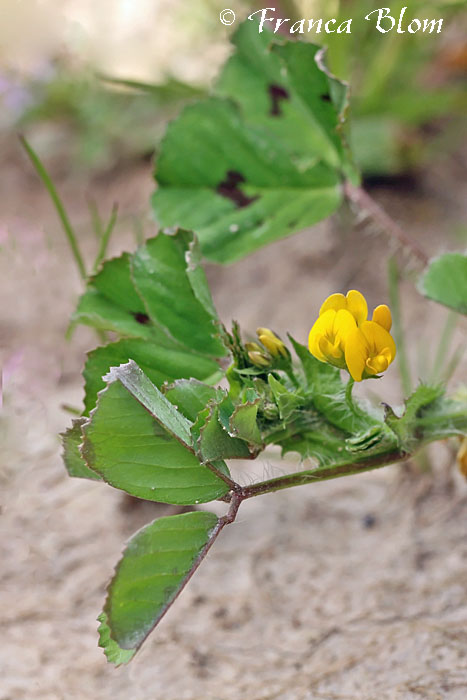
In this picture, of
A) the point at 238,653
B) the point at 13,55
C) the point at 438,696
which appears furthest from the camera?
the point at 13,55

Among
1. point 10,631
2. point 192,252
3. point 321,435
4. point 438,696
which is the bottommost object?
point 10,631

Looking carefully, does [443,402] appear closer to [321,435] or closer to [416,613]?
[321,435]

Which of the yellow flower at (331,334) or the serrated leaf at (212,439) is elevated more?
the yellow flower at (331,334)

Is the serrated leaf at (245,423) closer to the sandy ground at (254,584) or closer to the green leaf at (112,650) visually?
the sandy ground at (254,584)

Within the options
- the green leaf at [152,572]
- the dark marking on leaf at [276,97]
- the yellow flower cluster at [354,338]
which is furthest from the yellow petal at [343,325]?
the dark marking on leaf at [276,97]

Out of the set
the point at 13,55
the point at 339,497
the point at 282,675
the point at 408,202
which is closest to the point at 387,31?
the point at 408,202

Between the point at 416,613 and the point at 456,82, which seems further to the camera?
the point at 456,82

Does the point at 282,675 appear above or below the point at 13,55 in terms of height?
below
